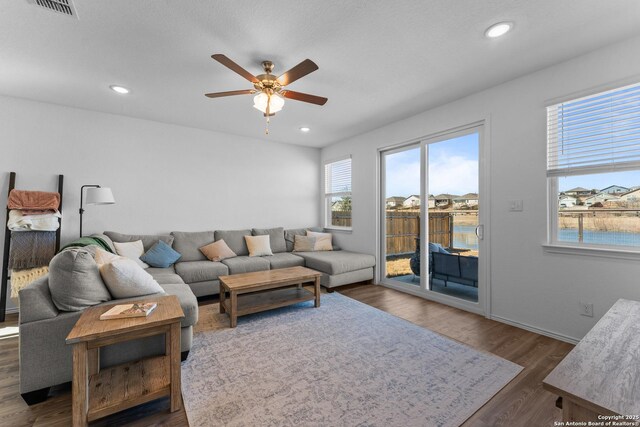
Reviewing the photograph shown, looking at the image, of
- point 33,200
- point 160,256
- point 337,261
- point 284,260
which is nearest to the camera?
point 33,200

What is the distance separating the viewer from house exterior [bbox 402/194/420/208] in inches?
155

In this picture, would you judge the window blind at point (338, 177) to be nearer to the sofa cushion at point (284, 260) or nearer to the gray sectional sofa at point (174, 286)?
the gray sectional sofa at point (174, 286)

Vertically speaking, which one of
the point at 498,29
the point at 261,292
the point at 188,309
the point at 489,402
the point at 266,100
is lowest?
the point at 489,402

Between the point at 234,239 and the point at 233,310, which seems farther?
the point at 234,239

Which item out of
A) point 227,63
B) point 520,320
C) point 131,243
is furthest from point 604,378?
point 131,243

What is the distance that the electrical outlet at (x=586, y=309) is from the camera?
2.35 m

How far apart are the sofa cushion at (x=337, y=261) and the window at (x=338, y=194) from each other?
824mm

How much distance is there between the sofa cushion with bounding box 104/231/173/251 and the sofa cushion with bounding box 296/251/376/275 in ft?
6.85

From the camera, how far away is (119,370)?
1771 mm

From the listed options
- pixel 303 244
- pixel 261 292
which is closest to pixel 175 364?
pixel 261 292

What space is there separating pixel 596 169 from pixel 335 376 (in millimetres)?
2840

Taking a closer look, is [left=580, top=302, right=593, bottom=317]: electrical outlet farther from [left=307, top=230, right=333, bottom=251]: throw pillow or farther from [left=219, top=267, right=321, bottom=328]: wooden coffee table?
[left=307, top=230, right=333, bottom=251]: throw pillow

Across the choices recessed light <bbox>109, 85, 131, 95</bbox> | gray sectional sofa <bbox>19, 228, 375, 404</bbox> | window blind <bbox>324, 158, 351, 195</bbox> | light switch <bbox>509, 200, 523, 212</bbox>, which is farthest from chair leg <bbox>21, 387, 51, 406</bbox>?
window blind <bbox>324, 158, 351, 195</bbox>

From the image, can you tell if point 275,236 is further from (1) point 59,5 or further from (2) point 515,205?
(1) point 59,5
